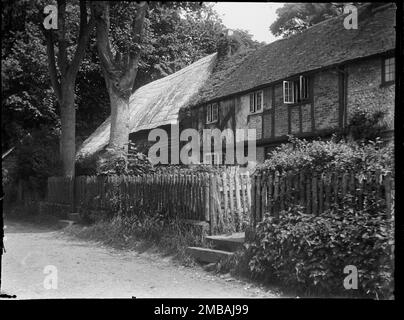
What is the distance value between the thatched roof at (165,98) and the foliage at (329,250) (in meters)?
10.1

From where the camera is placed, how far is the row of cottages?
1419 centimetres

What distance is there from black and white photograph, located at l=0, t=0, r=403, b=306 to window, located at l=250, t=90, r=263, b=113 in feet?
0.18

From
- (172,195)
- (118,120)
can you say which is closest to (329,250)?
(172,195)

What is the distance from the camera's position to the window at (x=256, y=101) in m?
18.1

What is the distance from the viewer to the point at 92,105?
12.0 m

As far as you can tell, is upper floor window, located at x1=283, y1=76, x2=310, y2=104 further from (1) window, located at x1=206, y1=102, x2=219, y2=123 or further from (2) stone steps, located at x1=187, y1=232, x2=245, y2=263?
(2) stone steps, located at x1=187, y1=232, x2=245, y2=263

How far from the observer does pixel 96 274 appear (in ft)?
23.8

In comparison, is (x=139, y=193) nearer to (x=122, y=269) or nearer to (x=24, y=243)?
(x=24, y=243)

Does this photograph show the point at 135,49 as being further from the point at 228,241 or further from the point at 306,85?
the point at 306,85

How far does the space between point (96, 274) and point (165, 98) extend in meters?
12.4

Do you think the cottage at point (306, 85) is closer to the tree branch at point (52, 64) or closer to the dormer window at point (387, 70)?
the dormer window at point (387, 70)

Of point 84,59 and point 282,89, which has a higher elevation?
point 282,89

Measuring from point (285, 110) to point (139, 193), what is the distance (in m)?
7.82
